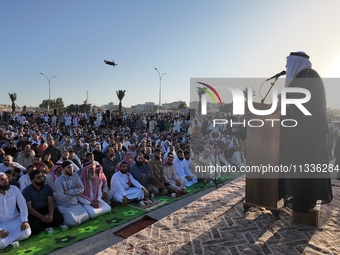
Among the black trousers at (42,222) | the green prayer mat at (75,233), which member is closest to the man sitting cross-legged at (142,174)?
the green prayer mat at (75,233)

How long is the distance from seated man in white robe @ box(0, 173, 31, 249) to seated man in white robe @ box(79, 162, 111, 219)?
41.6 inches

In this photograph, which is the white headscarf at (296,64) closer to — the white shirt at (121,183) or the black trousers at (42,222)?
the white shirt at (121,183)

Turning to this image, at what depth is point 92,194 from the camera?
16.4ft

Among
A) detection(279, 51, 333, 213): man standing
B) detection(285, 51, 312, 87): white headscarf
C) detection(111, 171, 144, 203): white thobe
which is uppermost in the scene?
detection(285, 51, 312, 87): white headscarf

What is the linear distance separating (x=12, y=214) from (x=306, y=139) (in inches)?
162

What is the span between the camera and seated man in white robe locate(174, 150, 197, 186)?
23.9 ft

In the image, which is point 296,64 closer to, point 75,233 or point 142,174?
point 75,233

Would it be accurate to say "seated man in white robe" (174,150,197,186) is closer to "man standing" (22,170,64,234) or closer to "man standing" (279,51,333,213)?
"man standing" (22,170,64,234)

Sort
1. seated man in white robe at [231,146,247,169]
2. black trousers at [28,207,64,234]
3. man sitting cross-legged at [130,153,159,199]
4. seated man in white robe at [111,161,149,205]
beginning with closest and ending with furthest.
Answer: black trousers at [28,207,64,234]
seated man in white robe at [111,161,149,205]
man sitting cross-legged at [130,153,159,199]
seated man in white robe at [231,146,247,169]

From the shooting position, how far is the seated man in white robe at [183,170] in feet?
23.9

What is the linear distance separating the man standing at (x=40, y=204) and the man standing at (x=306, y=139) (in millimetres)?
3514

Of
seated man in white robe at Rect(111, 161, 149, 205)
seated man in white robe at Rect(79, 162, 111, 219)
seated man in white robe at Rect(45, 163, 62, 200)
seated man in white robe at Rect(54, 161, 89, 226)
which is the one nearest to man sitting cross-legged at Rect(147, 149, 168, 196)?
seated man in white robe at Rect(111, 161, 149, 205)

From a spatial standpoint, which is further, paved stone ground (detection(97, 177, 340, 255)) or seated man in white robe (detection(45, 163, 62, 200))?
seated man in white robe (detection(45, 163, 62, 200))

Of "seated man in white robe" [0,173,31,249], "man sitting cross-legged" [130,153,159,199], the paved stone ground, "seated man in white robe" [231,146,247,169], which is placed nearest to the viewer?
the paved stone ground
